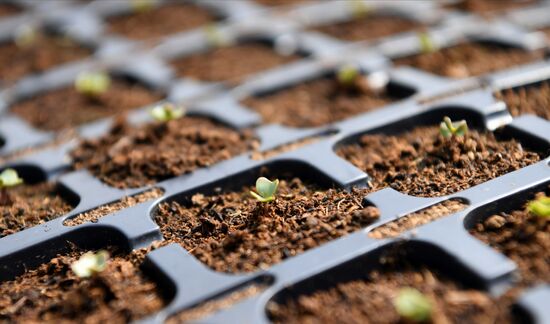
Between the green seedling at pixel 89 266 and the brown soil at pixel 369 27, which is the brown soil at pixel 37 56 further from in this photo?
the green seedling at pixel 89 266

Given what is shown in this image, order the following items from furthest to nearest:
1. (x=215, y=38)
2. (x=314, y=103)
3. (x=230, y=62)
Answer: (x=215, y=38)
(x=230, y=62)
(x=314, y=103)

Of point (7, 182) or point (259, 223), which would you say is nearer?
point (259, 223)

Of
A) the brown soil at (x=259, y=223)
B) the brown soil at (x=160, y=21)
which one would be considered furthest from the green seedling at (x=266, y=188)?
the brown soil at (x=160, y=21)

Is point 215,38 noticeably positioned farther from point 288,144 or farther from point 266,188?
point 266,188

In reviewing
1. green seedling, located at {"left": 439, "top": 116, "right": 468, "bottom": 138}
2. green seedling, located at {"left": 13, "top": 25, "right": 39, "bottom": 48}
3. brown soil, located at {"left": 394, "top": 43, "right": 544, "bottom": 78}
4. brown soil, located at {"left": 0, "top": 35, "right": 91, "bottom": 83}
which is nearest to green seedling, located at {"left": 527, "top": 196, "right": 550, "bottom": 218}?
green seedling, located at {"left": 439, "top": 116, "right": 468, "bottom": 138}

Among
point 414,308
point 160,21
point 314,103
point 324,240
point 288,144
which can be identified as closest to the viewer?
point 414,308

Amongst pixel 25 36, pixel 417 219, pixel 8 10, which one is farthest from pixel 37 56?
pixel 417 219

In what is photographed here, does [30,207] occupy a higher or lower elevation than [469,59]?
lower
